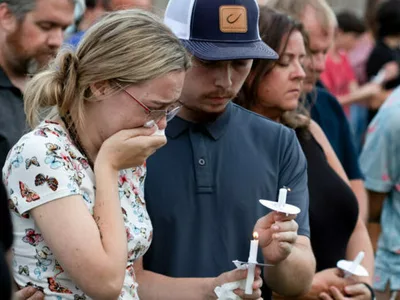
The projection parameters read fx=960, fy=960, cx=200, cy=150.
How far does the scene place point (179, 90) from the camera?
2.75 m

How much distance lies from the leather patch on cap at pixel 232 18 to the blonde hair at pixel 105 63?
0.35 m

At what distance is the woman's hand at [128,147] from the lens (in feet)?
8.61

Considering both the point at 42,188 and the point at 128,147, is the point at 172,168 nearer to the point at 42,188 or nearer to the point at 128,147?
the point at 128,147

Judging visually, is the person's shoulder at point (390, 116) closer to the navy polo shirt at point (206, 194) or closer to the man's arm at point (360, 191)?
the man's arm at point (360, 191)

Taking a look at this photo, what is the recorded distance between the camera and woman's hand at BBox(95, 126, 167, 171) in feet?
8.61

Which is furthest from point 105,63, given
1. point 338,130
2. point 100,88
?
point 338,130

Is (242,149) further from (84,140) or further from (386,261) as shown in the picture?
(386,261)

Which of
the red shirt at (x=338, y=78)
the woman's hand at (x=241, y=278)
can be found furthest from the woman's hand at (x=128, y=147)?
the red shirt at (x=338, y=78)

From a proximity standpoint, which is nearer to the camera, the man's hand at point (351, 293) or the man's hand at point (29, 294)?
the man's hand at point (29, 294)

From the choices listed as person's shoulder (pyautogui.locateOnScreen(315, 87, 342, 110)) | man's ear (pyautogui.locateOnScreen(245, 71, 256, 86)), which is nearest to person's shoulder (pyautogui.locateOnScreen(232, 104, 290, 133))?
man's ear (pyautogui.locateOnScreen(245, 71, 256, 86))

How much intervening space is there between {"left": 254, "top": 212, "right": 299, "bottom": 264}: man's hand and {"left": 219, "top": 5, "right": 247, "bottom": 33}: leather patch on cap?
65cm

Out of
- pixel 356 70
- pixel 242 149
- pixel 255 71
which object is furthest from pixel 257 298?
pixel 356 70

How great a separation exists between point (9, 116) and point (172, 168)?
3.58 ft

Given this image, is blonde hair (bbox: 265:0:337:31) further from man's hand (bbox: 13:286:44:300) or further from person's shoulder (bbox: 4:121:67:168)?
man's hand (bbox: 13:286:44:300)
